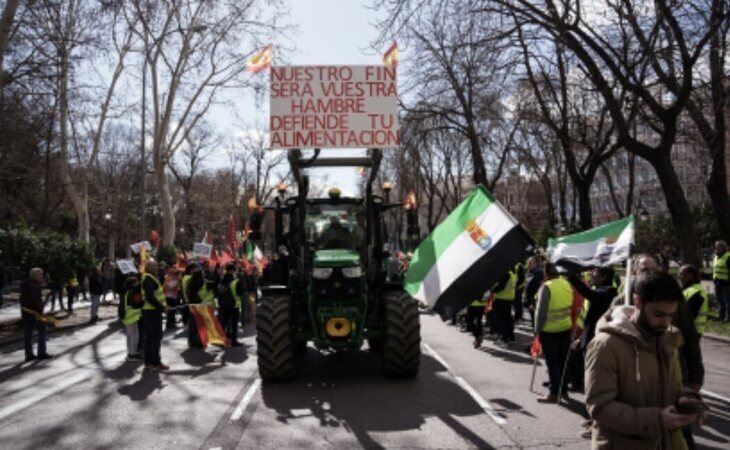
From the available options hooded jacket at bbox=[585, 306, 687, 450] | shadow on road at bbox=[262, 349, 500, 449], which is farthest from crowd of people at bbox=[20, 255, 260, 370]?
hooded jacket at bbox=[585, 306, 687, 450]

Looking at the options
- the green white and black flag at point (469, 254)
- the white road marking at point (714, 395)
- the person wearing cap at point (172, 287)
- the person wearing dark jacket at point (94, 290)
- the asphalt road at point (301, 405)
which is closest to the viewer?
the asphalt road at point (301, 405)

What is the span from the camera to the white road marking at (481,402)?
744 cm

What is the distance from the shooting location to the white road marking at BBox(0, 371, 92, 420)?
8367 mm

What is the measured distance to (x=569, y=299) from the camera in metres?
8.58

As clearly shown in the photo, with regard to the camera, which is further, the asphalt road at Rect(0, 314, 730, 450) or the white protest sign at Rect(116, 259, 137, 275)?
the white protest sign at Rect(116, 259, 137, 275)

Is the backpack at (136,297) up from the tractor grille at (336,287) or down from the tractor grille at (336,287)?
down

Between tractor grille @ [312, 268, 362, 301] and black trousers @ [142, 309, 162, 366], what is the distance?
343cm

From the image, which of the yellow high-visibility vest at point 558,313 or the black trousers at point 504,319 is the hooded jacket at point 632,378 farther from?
the black trousers at point 504,319

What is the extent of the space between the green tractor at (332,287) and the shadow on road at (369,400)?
399 mm

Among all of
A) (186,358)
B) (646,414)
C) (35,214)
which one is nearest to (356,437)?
(646,414)

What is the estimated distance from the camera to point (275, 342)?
31.1ft

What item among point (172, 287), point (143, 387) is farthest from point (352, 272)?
point (172, 287)

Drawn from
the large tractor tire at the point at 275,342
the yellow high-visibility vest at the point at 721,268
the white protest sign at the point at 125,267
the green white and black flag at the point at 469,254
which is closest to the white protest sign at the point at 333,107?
the large tractor tire at the point at 275,342

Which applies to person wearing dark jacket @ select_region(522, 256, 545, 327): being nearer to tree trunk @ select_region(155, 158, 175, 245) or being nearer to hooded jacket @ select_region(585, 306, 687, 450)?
hooded jacket @ select_region(585, 306, 687, 450)
